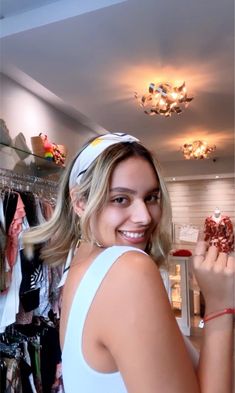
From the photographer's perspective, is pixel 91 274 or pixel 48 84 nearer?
pixel 91 274

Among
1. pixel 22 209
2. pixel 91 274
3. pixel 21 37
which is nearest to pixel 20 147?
pixel 22 209

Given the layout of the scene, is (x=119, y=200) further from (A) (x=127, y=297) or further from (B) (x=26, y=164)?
(B) (x=26, y=164)

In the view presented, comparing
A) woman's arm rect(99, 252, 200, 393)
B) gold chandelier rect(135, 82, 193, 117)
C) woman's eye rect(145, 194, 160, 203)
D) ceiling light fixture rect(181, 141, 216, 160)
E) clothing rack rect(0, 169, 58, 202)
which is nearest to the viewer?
woman's arm rect(99, 252, 200, 393)

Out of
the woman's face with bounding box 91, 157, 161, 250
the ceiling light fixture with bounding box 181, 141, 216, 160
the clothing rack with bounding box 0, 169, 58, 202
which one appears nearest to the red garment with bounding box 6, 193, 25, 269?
the clothing rack with bounding box 0, 169, 58, 202

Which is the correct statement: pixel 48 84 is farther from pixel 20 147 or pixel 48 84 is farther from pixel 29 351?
pixel 29 351

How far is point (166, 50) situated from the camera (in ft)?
6.68

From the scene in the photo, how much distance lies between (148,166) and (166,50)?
5.11 ft

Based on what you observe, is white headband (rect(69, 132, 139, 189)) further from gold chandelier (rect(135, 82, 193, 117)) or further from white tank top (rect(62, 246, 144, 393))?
gold chandelier (rect(135, 82, 193, 117))

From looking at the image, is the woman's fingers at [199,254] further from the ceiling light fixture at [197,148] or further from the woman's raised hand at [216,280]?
the ceiling light fixture at [197,148]

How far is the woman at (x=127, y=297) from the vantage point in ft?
1.75

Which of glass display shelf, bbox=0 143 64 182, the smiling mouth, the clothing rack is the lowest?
the smiling mouth

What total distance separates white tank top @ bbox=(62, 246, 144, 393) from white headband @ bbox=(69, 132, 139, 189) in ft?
0.83

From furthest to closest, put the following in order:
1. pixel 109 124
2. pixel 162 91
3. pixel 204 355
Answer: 1. pixel 109 124
2. pixel 162 91
3. pixel 204 355

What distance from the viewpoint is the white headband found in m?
0.78
